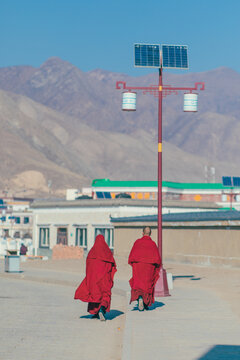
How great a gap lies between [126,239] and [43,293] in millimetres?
23309

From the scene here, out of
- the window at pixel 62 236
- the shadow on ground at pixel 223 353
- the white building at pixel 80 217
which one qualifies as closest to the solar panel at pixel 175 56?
the shadow on ground at pixel 223 353

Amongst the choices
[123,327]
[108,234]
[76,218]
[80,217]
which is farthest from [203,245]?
[76,218]

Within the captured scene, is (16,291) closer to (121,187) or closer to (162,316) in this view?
(162,316)

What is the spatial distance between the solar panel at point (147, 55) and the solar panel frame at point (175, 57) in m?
0.47

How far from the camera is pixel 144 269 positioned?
16.7 meters

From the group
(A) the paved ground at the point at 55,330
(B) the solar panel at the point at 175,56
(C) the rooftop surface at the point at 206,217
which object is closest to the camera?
(A) the paved ground at the point at 55,330

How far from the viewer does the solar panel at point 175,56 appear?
83.0 ft

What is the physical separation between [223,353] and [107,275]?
5.27 m

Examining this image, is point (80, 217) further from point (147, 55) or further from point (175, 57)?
point (175, 57)

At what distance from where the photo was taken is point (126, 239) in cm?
4775

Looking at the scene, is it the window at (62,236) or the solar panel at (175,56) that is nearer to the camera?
the solar panel at (175,56)

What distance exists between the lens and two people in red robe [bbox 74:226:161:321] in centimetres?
1545

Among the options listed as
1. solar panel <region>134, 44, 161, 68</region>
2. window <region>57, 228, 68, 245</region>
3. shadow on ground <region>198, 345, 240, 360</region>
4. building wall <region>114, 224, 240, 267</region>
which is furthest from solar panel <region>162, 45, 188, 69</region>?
window <region>57, 228, 68, 245</region>

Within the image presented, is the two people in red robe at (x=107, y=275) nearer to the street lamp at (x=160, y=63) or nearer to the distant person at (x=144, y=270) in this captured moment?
the distant person at (x=144, y=270)
